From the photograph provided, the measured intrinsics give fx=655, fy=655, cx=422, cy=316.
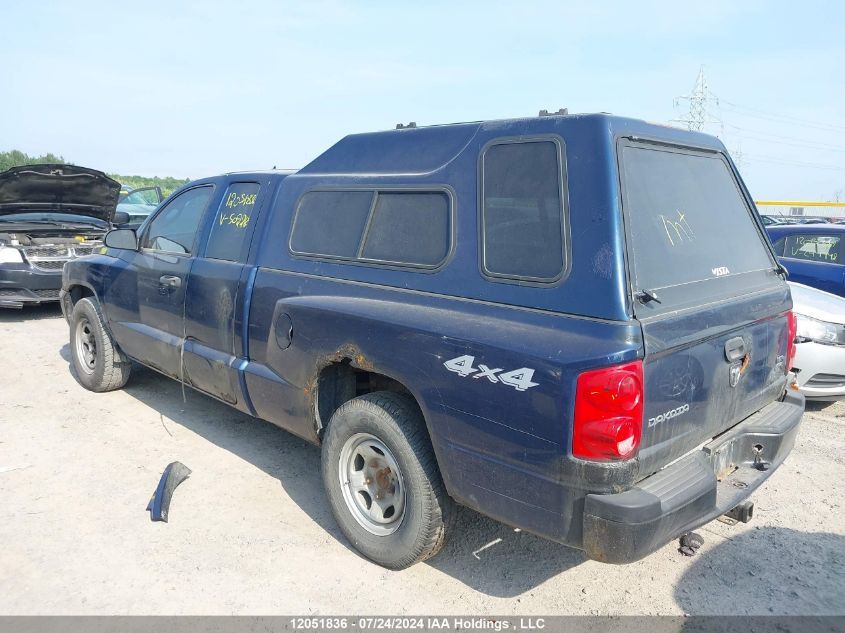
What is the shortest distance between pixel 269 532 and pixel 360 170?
2013 mm

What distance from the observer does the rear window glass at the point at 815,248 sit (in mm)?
7142

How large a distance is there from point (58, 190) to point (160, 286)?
4.94 metres

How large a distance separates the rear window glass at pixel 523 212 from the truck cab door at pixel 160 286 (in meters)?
2.45

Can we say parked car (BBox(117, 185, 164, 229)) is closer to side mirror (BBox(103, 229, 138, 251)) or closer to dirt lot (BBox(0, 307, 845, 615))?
side mirror (BBox(103, 229, 138, 251))

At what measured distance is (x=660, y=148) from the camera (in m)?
2.93

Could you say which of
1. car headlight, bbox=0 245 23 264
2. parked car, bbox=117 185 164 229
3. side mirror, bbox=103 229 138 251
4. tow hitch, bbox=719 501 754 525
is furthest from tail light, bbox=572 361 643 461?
parked car, bbox=117 185 164 229

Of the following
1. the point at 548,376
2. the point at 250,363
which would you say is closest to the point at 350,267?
the point at 250,363

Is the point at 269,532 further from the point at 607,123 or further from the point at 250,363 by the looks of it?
the point at 607,123

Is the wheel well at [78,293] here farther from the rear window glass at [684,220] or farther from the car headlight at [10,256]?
the rear window glass at [684,220]

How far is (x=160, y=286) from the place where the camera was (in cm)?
465

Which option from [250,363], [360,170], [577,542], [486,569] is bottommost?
[486,569]

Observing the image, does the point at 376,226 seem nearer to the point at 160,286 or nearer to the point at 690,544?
the point at 160,286

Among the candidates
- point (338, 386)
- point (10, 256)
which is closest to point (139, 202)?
point (10, 256)

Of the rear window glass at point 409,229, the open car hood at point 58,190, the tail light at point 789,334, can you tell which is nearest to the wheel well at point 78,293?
the open car hood at point 58,190
